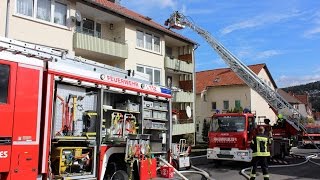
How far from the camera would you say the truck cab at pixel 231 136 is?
54.0 ft

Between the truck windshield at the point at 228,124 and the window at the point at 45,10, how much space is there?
10.3m

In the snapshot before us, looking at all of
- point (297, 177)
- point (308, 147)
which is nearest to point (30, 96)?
point (297, 177)

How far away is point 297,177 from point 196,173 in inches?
159

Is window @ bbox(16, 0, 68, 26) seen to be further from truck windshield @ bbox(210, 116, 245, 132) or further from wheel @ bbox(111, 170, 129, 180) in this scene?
wheel @ bbox(111, 170, 129, 180)

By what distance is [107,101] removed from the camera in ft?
29.8

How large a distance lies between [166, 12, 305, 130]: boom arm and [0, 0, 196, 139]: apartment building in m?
1.77

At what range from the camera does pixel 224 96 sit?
48.2m

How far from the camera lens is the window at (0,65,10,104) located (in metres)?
6.46

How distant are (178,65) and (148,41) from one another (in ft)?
13.7

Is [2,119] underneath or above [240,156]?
above

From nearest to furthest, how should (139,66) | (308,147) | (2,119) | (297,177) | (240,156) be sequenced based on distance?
(2,119), (297,177), (240,156), (139,66), (308,147)

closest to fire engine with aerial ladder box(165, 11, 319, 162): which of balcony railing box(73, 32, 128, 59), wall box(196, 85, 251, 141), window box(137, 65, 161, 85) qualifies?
window box(137, 65, 161, 85)

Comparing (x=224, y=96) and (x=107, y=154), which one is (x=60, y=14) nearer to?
(x=107, y=154)

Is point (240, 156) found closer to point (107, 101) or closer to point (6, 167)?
point (107, 101)
